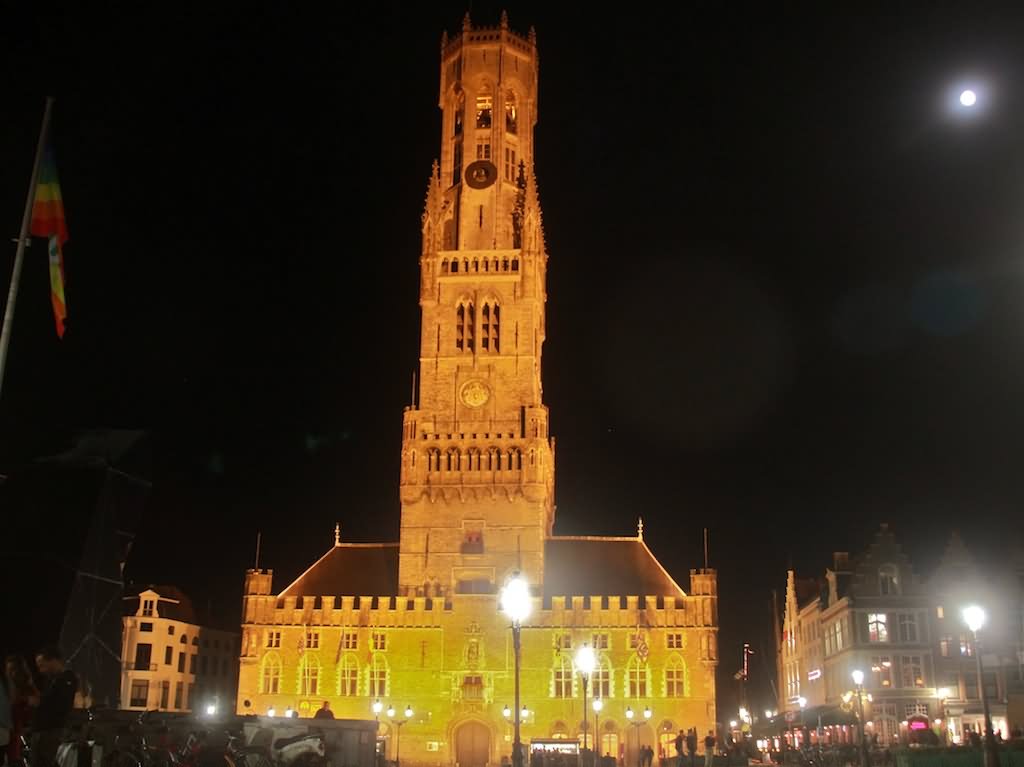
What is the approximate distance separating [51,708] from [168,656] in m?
59.4

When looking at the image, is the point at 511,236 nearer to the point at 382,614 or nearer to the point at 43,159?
the point at 382,614

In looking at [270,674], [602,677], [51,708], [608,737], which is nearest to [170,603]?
[270,674]

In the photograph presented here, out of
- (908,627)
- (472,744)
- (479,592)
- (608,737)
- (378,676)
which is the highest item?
(479,592)

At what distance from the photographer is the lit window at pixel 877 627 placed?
176 ft

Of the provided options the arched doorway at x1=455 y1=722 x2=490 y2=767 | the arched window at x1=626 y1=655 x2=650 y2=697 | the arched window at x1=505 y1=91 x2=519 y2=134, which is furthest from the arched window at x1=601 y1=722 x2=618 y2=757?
the arched window at x1=505 y1=91 x2=519 y2=134

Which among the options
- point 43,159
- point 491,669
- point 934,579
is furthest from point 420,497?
point 43,159

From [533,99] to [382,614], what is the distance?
3481 cm

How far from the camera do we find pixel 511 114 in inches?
2835

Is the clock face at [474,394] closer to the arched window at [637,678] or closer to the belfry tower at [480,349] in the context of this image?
the belfry tower at [480,349]

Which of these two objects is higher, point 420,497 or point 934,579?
point 420,497

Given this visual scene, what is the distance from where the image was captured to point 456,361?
211 ft

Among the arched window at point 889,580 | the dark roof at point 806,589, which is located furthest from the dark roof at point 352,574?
the arched window at point 889,580

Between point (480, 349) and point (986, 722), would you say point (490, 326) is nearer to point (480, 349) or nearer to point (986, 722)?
point (480, 349)

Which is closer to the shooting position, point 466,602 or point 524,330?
point 466,602
